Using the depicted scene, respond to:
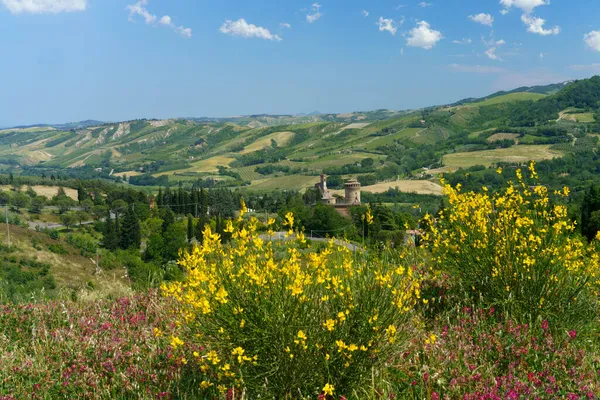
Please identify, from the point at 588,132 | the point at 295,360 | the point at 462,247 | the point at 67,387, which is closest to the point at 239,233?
the point at 295,360

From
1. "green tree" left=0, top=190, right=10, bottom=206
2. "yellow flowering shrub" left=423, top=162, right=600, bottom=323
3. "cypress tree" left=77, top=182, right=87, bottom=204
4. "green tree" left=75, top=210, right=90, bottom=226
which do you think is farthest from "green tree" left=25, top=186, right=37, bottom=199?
"yellow flowering shrub" left=423, top=162, right=600, bottom=323

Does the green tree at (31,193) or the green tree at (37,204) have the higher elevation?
the green tree at (31,193)

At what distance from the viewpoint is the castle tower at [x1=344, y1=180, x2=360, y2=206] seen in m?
102

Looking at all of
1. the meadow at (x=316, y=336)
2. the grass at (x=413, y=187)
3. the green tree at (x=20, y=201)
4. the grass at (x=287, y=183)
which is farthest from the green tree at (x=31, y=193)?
the meadow at (x=316, y=336)

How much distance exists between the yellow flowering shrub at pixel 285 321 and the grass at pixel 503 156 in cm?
15831

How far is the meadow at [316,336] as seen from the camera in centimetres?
417

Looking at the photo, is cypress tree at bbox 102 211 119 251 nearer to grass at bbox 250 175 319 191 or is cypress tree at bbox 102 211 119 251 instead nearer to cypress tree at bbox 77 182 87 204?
cypress tree at bbox 77 182 87 204

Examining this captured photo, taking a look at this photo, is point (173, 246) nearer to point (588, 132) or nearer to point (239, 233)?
point (239, 233)

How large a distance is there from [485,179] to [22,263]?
10811 centimetres

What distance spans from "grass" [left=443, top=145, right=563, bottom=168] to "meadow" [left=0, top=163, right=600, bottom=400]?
511 feet

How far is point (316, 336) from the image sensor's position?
4293 mm

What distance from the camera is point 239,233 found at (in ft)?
14.3

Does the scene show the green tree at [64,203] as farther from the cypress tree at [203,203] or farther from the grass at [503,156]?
the grass at [503,156]

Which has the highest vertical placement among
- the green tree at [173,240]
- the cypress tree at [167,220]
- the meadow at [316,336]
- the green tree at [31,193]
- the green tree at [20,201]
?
the meadow at [316,336]
